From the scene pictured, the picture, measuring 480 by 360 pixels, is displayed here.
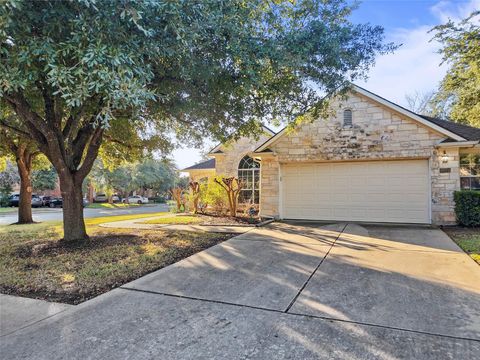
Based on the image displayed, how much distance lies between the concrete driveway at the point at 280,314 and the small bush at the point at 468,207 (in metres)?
4.72

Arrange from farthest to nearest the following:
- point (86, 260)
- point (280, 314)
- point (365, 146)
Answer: point (365, 146), point (86, 260), point (280, 314)

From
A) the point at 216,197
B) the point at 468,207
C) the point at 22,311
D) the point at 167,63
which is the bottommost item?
the point at 22,311

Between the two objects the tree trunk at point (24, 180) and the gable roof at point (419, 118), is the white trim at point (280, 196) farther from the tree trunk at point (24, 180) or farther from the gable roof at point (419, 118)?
the tree trunk at point (24, 180)

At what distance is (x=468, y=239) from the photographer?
25.8 ft

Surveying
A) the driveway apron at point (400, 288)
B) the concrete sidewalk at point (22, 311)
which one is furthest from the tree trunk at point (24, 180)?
the driveway apron at point (400, 288)

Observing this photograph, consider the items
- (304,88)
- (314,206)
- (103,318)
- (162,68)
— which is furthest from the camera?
(314,206)

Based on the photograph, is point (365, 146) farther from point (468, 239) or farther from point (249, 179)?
point (249, 179)

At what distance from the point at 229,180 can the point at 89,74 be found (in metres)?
A: 9.58

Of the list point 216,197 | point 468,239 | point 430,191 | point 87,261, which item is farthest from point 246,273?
point 216,197

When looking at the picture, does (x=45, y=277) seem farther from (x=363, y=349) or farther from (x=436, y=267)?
(x=436, y=267)

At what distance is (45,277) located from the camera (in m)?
5.12

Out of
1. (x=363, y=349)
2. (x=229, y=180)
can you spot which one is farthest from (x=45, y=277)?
(x=229, y=180)

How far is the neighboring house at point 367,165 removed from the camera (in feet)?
34.0

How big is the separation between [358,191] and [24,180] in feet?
46.7
